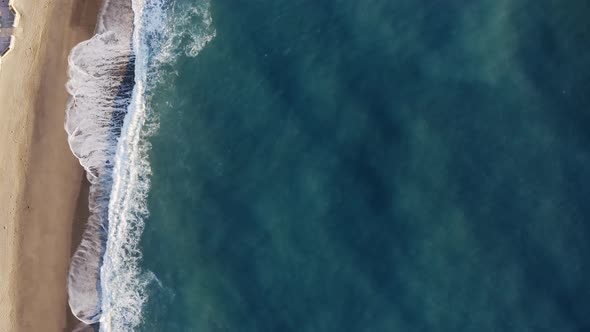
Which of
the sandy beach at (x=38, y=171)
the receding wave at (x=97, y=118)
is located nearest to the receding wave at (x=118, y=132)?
the receding wave at (x=97, y=118)

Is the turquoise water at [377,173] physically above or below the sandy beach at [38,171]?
above

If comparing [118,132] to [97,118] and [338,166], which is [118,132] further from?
[338,166]

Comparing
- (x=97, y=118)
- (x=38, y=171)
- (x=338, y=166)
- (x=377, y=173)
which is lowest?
(x=38, y=171)

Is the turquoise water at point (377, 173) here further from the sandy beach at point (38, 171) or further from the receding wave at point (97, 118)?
the sandy beach at point (38, 171)

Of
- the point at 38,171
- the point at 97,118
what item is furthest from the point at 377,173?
the point at 38,171

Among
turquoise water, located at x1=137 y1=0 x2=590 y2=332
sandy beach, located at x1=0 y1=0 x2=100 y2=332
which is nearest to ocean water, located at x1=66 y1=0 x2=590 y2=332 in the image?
turquoise water, located at x1=137 y1=0 x2=590 y2=332

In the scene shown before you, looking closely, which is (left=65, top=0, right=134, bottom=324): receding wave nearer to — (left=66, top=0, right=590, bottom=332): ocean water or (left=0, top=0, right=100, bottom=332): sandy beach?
(left=66, top=0, right=590, bottom=332): ocean water
